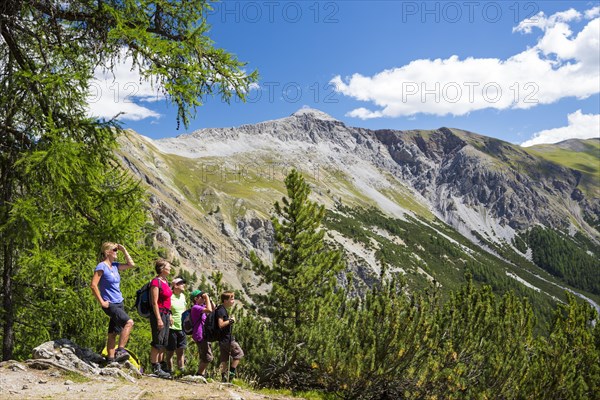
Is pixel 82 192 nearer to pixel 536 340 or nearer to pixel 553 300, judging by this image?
pixel 536 340

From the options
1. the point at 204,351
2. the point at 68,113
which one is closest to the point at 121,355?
the point at 204,351

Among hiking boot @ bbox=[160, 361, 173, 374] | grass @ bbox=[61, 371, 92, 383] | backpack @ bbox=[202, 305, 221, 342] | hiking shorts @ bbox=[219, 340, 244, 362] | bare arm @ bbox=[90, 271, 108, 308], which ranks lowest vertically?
hiking boot @ bbox=[160, 361, 173, 374]

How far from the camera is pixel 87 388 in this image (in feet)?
20.6

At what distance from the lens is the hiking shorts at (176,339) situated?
340 inches

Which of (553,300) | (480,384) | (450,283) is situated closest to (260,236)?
(450,283)

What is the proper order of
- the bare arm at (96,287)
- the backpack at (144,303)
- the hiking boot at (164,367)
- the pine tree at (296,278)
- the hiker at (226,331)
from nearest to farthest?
the bare arm at (96,287)
the backpack at (144,303)
the hiking boot at (164,367)
the hiker at (226,331)
the pine tree at (296,278)

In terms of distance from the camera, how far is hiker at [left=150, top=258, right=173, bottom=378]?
794 cm

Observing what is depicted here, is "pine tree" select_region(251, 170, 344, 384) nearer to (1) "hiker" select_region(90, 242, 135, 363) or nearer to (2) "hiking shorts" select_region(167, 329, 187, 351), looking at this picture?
(2) "hiking shorts" select_region(167, 329, 187, 351)

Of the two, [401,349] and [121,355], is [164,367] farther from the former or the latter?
[401,349]

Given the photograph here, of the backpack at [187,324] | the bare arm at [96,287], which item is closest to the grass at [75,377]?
the bare arm at [96,287]

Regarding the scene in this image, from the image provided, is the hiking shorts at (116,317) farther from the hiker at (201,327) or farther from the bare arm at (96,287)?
the hiker at (201,327)

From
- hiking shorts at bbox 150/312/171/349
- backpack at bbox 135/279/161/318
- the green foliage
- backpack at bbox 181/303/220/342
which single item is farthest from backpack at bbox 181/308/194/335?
the green foliage

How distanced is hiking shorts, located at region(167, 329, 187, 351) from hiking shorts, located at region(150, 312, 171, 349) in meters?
0.25

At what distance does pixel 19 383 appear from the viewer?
6.16 m
